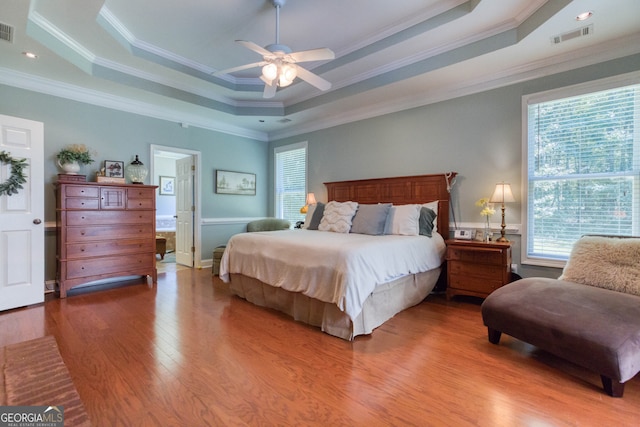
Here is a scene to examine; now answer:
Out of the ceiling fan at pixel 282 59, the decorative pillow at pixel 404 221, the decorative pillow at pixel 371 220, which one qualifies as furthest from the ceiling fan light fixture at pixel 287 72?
the decorative pillow at pixel 404 221

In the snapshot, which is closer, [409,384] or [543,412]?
[543,412]

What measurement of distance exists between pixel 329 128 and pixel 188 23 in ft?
8.99

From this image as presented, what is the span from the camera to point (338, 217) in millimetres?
4035

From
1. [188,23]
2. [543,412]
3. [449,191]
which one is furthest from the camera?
[449,191]

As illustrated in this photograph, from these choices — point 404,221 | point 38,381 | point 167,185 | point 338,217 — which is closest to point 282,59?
point 338,217

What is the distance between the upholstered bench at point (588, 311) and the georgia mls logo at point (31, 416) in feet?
9.27

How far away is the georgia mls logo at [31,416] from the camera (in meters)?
1.43

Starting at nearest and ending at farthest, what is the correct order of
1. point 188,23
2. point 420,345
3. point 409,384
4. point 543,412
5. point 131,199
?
point 543,412
point 409,384
point 420,345
point 188,23
point 131,199

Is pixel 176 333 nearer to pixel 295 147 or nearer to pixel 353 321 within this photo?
pixel 353 321

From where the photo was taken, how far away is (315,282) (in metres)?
2.64

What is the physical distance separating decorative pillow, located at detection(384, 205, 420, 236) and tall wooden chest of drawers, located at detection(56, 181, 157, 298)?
3.50m

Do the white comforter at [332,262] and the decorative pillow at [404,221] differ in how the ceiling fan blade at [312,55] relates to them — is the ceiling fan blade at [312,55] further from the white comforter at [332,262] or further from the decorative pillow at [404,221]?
the decorative pillow at [404,221]

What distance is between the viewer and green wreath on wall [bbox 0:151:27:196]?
3135 millimetres

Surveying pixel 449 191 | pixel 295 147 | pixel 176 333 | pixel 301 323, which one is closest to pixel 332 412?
pixel 301 323
